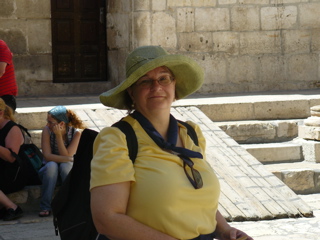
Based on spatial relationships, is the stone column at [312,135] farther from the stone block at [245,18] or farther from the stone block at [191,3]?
the stone block at [191,3]

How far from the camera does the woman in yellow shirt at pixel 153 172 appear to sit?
291cm

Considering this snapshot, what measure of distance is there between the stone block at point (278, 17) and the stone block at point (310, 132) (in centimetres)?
277

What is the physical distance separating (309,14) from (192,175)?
29.6ft

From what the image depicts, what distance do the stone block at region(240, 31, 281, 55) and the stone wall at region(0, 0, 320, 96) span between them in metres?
0.01

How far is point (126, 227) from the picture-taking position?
2893 mm

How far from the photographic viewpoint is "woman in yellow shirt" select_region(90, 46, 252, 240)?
2.91 meters

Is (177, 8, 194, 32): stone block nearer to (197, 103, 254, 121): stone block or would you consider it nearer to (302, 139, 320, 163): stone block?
(197, 103, 254, 121): stone block

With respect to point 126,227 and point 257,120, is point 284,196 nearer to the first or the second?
point 257,120

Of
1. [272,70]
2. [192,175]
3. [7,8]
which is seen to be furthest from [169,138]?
[272,70]

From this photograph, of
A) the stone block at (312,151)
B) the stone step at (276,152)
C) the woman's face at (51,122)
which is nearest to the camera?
the woman's face at (51,122)

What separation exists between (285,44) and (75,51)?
319 cm

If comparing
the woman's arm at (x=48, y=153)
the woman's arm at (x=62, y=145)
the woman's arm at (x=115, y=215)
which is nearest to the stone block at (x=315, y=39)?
the woman's arm at (x=62, y=145)

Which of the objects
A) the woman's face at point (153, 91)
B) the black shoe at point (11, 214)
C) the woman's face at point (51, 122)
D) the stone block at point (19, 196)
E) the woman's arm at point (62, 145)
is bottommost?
the black shoe at point (11, 214)

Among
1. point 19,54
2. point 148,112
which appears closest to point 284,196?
point 148,112
